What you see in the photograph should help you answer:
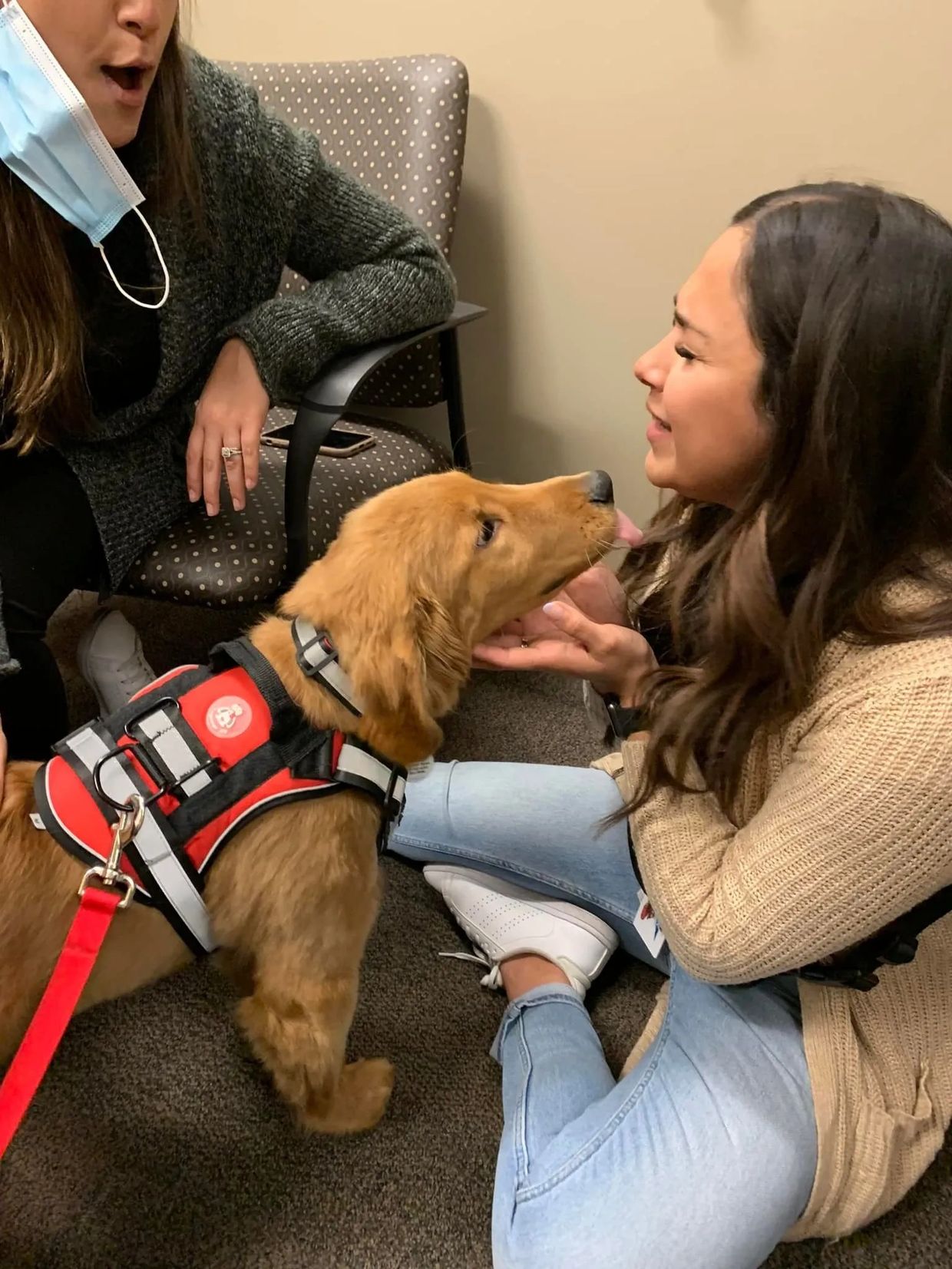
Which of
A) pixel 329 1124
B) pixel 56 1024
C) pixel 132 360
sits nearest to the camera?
pixel 56 1024

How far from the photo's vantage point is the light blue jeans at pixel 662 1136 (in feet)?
3.57

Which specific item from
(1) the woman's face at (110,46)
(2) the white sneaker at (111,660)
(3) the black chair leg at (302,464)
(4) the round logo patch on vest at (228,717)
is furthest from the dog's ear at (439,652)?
(2) the white sneaker at (111,660)

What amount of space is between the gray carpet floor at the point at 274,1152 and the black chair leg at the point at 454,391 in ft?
3.69

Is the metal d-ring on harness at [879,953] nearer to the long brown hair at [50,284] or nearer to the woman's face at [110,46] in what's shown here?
the long brown hair at [50,284]

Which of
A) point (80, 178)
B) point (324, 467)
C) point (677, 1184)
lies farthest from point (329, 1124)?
point (80, 178)

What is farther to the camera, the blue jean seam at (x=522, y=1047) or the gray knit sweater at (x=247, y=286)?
the gray knit sweater at (x=247, y=286)

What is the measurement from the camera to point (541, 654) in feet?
3.86

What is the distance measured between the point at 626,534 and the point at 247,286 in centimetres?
84

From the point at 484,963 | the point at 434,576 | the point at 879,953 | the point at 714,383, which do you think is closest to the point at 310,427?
the point at 434,576

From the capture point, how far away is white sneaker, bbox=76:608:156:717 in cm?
187

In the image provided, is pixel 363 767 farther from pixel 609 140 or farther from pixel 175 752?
pixel 609 140

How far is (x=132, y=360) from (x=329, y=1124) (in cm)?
127

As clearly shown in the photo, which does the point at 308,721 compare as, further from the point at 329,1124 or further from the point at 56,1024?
the point at 329,1124

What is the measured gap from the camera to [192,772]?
3.47ft
